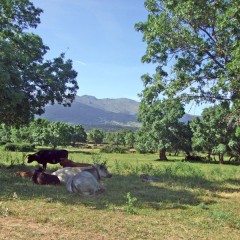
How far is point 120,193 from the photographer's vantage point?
14492 mm

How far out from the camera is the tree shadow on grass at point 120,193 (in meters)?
12.5

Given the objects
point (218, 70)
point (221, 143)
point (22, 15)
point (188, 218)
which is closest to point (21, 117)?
point (22, 15)

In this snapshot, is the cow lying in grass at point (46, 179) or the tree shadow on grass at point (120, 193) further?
the cow lying in grass at point (46, 179)

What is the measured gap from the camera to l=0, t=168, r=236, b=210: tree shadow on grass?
12.5 meters

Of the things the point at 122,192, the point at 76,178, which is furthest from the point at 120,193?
the point at 76,178

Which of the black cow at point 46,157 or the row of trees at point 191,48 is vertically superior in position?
the row of trees at point 191,48

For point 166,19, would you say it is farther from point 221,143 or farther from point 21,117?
point 221,143

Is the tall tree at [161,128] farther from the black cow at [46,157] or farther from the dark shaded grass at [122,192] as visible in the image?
the dark shaded grass at [122,192]

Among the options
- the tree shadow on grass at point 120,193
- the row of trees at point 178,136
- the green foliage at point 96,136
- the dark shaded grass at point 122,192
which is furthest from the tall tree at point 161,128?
the green foliage at point 96,136

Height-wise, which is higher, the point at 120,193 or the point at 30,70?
the point at 30,70

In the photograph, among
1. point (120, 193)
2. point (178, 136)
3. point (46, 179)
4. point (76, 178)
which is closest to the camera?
point (76, 178)

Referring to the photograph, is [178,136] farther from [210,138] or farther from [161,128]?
[210,138]

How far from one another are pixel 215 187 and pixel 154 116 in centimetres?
5275

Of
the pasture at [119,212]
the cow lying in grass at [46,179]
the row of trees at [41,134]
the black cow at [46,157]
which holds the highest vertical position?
the row of trees at [41,134]
